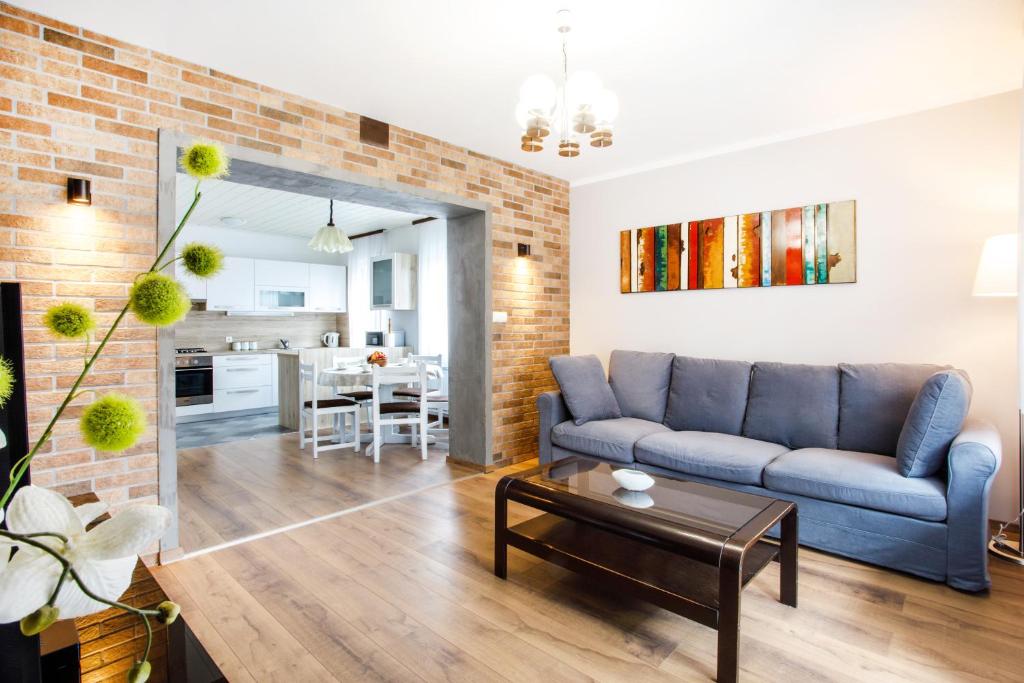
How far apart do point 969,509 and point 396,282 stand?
5.91 meters

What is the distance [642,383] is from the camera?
4160 mm

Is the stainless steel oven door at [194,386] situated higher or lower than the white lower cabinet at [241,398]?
higher

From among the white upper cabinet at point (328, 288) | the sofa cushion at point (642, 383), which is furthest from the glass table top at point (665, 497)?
the white upper cabinet at point (328, 288)

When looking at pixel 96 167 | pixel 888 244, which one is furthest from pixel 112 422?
pixel 888 244

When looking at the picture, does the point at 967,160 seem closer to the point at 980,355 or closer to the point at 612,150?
the point at 980,355

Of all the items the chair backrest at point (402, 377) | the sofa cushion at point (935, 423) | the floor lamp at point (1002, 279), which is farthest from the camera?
the chair backrest at point (402, 377)

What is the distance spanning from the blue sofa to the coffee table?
2.04 feet

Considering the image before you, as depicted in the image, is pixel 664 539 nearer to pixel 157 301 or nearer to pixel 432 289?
pixel 157 301

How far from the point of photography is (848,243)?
139 inches

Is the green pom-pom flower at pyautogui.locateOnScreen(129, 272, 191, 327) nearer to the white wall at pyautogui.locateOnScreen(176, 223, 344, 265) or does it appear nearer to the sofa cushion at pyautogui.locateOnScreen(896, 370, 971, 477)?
the sofa cushion at pyautogui.locateOnScreen(896, 370, 971, 477)

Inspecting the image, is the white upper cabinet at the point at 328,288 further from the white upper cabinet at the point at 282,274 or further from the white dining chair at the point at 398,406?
the white dining chair at the point at 398,406

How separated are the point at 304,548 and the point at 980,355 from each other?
13.1ft

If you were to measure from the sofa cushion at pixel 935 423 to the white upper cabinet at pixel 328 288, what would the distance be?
283 inches

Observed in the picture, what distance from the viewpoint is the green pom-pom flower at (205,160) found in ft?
1.64
